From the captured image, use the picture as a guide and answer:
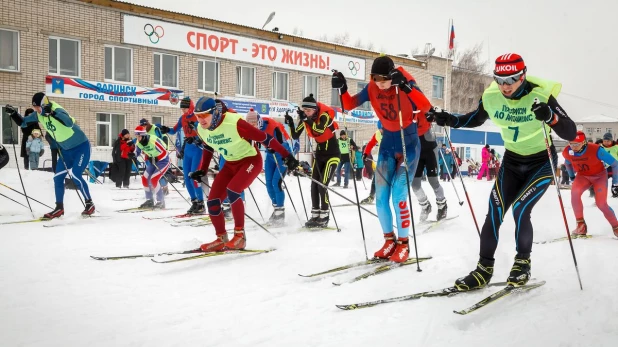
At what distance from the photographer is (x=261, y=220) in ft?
27.5

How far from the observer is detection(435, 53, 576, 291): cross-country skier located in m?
3.83

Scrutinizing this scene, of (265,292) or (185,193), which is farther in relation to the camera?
(185,193)

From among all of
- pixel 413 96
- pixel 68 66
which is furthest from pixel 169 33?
pixel 413 96

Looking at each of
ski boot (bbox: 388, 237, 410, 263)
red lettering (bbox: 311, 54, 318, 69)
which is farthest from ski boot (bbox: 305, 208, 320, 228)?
red lettering (bbox: 311, 54, 318, 69)

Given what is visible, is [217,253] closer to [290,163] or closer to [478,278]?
[290,163]

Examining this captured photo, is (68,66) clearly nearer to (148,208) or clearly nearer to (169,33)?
(169,33)

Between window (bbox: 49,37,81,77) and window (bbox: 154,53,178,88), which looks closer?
window (bbox: 49,37,81,77)

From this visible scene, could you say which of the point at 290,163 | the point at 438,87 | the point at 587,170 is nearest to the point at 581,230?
the point at 587,170

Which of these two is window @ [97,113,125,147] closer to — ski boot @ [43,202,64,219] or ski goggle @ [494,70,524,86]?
ski boot @ [43,202,64,219]

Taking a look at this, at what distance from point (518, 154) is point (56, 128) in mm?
7034

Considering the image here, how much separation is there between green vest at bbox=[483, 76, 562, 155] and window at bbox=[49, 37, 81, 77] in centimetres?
1745

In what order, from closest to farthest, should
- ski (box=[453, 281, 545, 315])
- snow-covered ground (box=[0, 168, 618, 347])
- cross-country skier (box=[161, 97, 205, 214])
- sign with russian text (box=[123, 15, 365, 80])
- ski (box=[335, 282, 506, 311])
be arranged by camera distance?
1. snow-covered ground (box=[0, 168, 618, 347])
2. ski (box=[453, 281, 545, 315])
3. ski (box=[335, 282, 506, 311])
4. cross-country skier (box=[161, 97, 205, 214])
5. sign with russian text (box=[123, 15, 365, 80])

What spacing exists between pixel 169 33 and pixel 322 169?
Answer: 1476 centimetres

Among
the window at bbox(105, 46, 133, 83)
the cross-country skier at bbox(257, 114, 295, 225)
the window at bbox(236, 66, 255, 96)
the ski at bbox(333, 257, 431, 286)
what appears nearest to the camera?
the ski at bbox(333, 257, 431, 286)
